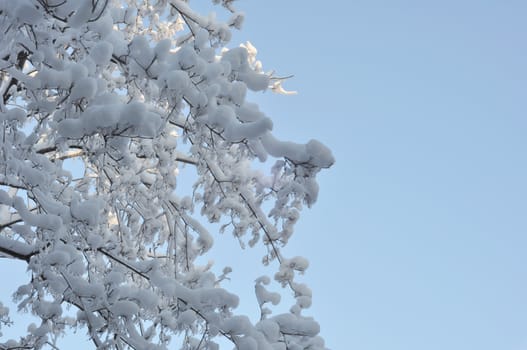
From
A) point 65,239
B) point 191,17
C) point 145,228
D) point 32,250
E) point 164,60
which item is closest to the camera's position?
point 164,60

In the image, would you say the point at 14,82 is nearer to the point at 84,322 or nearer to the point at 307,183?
the point at 84,322

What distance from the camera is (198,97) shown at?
97.7 inches

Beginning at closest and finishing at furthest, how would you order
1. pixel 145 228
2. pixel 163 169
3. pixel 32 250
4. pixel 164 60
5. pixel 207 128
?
1. pixel 164 60
2. pixel 207 128
3. pixel 32 250
4. pixel 163 169
5. pixel 145 228

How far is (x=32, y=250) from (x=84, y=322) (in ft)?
2.22

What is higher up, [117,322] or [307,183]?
[307,183]

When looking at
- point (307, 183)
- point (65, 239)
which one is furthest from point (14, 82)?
point (307, 183)

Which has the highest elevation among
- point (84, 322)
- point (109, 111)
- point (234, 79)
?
point (234, 79)

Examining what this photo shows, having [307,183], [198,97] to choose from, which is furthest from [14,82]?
[307,183]

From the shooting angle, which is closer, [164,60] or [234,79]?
[164,60]

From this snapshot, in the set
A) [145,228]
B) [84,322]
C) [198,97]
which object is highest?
[145,228]

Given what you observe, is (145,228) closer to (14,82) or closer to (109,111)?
(14,82)

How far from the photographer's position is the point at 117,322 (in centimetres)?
298

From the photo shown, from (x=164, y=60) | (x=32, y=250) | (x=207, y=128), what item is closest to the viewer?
(x=164, y=60)

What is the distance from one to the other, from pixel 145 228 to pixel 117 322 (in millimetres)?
2101
